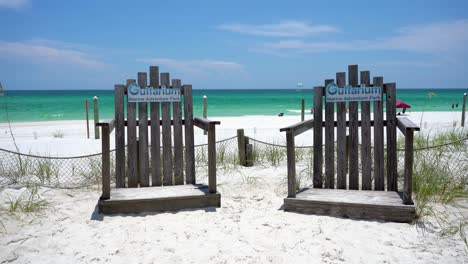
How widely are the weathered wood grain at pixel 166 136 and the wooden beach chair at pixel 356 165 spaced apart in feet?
5.26

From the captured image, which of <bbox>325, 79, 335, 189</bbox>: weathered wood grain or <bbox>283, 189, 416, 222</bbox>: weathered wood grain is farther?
<bbox>325, 79, 335, 189</bbox>: weathered wood grain

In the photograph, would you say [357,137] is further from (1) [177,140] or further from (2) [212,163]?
(1) [177,140]

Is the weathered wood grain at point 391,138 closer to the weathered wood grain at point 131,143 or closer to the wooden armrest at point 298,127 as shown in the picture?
the wooden armrest at point 298,127

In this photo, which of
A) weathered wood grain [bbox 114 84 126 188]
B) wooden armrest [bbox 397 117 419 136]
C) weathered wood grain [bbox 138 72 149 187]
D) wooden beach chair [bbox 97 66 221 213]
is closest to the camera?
wooden armrest [bbox 397 117 419 136]

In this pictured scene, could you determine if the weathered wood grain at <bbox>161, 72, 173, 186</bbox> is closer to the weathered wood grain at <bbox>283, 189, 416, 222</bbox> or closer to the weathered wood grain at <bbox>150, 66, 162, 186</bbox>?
the weathered wood grain at <bbox>150, 66, 162, 186</bbox>

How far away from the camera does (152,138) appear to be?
5102 millimetres

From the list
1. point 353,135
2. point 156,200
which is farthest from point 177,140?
point 353,135

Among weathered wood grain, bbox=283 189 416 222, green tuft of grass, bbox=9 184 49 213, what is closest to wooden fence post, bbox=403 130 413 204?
weathered wood grain, bbox=283 189 416 222

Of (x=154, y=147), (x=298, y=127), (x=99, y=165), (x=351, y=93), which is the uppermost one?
(x=351, y=93)

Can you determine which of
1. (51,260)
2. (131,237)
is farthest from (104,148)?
(51,260)

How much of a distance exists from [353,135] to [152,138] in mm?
2508

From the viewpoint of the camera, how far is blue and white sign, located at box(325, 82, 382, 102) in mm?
4625

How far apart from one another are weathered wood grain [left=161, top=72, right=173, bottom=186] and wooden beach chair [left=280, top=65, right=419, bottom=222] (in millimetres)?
1604

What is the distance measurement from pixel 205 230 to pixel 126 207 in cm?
104
